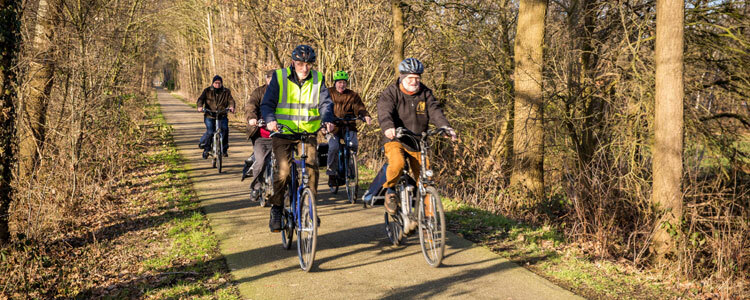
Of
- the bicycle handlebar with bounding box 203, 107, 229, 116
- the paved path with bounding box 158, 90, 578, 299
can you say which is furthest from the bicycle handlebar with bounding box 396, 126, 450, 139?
the bicycle handlebar with bounding box 203, 107, 229, 116

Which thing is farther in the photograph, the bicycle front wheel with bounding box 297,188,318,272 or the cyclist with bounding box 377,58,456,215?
the cyclist with bounding box 377,58,456,215

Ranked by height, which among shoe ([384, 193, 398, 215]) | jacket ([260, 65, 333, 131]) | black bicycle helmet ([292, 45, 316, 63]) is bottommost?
shoe ([384, 193, 398, 215])

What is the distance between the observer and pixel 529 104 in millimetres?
8945

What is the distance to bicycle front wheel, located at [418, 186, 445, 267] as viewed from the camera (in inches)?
204

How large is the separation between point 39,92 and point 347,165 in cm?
464

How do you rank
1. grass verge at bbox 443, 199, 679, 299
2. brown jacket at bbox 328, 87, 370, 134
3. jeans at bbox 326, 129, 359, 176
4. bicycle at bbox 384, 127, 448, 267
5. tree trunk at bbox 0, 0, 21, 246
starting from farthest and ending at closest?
brown jacket at bbox 328, 87, 370, 134 < jeans at bbox 326, 129, 359, 176 < tree trunk at bbox 0, 0, 21, 246 < bicycle at bbox 384, 127, 448, 267 < grass verge at bbox 443, 199, 679, 299

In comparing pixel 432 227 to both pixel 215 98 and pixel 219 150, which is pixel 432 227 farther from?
pixel 215 98

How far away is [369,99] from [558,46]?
603cm

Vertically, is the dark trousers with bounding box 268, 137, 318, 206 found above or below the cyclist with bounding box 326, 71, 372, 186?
below

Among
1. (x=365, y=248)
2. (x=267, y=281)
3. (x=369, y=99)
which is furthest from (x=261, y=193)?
(x=369, y=99)

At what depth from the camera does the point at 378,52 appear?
1481 cm

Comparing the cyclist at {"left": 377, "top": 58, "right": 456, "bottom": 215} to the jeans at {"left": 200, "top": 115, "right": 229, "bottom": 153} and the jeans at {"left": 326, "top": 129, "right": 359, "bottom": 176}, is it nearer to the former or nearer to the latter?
the jeans at {"left": 326, "top": 129, "right": 359, "bottom": 176}

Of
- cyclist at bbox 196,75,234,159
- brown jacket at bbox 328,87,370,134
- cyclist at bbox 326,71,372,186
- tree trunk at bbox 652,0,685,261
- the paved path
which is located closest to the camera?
the paved path

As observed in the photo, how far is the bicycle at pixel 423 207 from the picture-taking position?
5223 millimetres
